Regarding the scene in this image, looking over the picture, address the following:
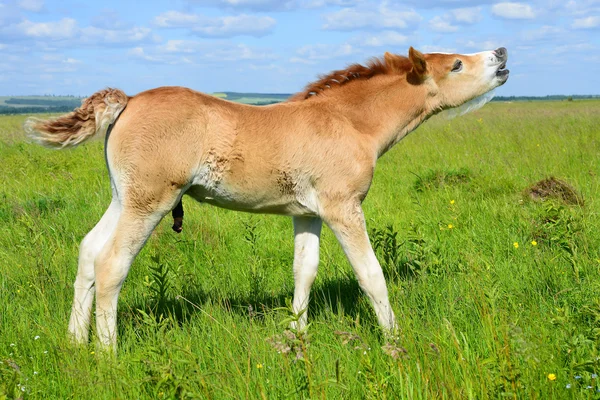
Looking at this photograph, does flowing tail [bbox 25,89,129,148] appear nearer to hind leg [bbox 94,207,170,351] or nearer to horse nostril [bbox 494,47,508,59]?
hind leg [bbox 94,207,170,351]

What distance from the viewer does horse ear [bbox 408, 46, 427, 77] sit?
457 cm

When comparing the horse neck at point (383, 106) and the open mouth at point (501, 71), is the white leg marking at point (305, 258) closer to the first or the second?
the horse neck at point (383, 106)

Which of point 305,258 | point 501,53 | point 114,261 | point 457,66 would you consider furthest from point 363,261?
point 501,53

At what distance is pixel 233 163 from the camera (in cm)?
404

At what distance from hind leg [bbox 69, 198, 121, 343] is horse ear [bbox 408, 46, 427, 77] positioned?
97.4 inches

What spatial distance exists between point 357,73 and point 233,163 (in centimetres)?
142

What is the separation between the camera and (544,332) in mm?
3414

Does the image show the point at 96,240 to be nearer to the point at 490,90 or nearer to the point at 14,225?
the point at 14,225

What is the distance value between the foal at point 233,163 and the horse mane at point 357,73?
0.06 m

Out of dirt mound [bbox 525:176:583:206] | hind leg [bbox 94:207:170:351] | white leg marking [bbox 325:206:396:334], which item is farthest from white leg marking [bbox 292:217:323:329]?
dirt mound [bbox 525:176:583:206]

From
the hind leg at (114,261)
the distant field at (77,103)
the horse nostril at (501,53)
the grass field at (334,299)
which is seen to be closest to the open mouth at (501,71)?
the horse nostril at (501,53)

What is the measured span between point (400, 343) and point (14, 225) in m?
4.78

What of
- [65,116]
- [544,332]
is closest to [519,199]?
[544,332]

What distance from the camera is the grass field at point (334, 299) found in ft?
9.48
